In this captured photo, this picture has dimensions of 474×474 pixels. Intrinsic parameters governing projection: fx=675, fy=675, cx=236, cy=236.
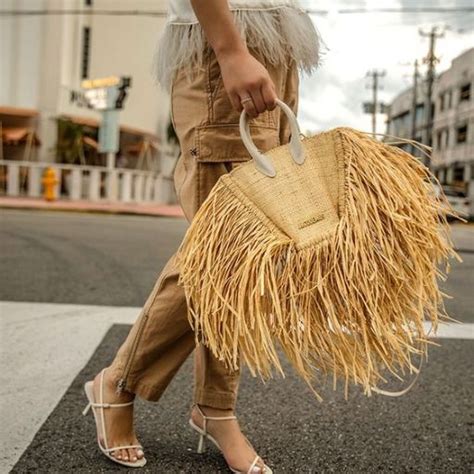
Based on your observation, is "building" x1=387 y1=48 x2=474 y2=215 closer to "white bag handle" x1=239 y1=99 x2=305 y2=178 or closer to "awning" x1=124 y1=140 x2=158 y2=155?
"awning" x1=124 y1=140 x2=158 y2=155

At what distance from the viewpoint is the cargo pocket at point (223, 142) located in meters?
1.59

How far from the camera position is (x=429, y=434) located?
1.99m

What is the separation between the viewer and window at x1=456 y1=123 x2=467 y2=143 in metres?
45.7

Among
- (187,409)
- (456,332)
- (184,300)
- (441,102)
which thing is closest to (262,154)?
(184,300)

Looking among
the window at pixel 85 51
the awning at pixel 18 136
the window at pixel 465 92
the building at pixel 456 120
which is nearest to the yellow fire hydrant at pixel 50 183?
the awning at pixel 18 136

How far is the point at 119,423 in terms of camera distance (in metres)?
1.75

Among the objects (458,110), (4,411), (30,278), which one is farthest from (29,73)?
(458,110)

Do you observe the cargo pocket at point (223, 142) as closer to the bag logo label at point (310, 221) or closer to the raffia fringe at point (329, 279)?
the raffia fringe at point (329, 279)

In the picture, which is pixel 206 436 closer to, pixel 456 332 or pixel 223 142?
pixel 223 142

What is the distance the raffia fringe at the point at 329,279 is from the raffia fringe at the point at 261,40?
28cm

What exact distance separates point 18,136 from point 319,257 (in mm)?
21381

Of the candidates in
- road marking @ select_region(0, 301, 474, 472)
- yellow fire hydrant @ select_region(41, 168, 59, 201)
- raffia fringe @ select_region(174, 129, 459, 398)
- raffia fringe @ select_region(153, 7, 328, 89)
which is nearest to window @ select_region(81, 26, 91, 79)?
yellow fire hydrant @ select_region(41, 168, 59, 201)

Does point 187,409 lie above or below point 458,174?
below

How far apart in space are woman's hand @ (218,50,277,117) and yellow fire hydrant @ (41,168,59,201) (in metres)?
16.6
